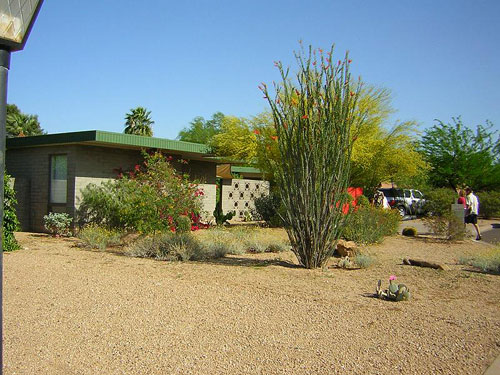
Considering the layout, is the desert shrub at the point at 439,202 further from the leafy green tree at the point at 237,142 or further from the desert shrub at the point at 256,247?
the desert shrub at the point at 256,247

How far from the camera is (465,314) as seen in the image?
644 cm

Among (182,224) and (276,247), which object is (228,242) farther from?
(182,224)

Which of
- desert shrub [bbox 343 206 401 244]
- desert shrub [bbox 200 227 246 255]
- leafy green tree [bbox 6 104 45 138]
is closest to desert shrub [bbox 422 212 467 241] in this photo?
desert shrub [bbox 343 206 401 244]

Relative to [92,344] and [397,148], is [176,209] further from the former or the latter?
[397,148]

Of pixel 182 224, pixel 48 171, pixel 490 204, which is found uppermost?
pixel 48 171

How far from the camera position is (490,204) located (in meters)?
32.4

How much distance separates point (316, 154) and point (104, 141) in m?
7.25

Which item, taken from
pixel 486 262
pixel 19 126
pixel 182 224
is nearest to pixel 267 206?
pixel 182 224

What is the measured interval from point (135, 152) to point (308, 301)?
37.4 feet

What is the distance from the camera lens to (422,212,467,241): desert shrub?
52.5 feet

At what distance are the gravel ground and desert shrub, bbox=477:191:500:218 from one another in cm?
2522

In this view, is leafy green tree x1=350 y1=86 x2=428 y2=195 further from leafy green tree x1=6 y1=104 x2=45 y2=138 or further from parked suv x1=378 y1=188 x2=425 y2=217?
leafy green tree x1=6 y1=104 x2=45 y2=138

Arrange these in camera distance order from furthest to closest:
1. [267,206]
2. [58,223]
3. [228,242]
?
[267,206]
[58,223]
[228,242]

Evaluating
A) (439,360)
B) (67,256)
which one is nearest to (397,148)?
(67,256)
